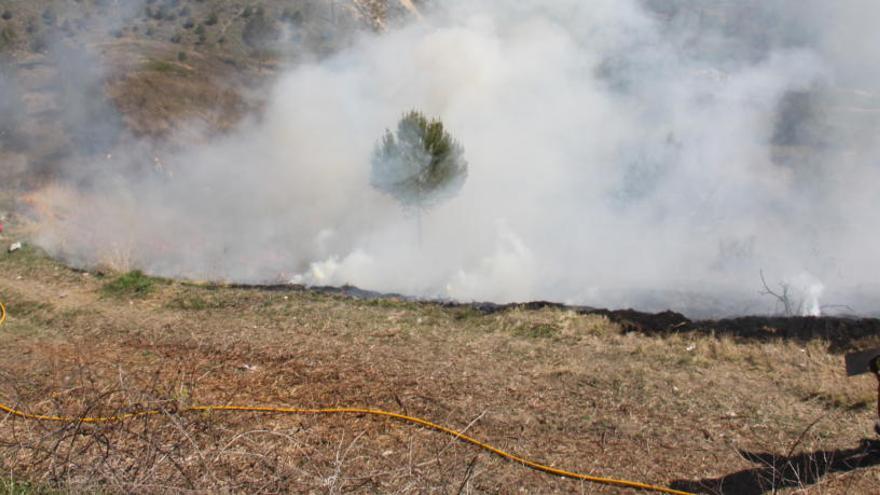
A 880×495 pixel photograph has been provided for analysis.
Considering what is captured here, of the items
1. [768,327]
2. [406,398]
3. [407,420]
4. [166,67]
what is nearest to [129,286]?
[406,398]

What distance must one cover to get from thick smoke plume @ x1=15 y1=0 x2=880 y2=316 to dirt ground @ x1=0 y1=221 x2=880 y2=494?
7.24 metres

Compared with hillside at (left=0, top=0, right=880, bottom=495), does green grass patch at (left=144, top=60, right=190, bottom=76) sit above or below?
above

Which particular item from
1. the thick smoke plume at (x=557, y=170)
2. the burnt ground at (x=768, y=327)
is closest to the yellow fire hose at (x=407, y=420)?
the burnt ground at (x=768, y=327)

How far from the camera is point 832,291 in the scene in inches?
564

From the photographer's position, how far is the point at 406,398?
6.27 metres

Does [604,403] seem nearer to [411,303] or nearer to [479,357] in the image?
[479,357]

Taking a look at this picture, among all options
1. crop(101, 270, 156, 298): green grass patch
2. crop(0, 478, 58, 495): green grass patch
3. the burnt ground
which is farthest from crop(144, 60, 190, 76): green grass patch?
crop(0, 478, 58, 495): green grass patch

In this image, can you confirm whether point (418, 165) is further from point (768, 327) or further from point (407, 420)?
point (407, 420)

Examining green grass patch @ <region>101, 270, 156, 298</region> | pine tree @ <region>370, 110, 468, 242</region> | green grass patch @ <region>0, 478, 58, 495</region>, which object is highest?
pine tree @ <region>370, 110, 468, 242</region>

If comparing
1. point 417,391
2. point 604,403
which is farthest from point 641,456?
point 417,391

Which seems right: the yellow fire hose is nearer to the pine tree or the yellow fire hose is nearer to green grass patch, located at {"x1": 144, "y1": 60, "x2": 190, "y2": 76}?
the pine tree

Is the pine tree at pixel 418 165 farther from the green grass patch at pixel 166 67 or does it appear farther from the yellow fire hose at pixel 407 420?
the yellow fire hose at pixel 407 420

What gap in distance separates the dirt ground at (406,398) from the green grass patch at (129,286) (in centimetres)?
17

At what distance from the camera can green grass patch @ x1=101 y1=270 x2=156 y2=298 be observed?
1008 centimetres
